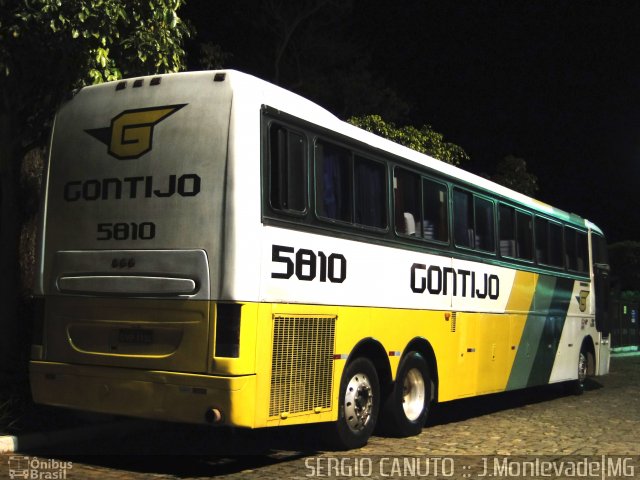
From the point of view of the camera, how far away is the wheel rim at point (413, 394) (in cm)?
987

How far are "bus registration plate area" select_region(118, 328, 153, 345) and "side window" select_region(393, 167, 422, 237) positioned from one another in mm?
3245

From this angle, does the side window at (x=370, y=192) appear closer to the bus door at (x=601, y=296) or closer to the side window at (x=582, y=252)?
the side window at (x=582, y=252)

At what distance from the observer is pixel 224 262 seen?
7199 millimetres

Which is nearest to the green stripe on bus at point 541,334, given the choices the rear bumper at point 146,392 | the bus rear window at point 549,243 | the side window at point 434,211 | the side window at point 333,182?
the bus rear window at point 549,243

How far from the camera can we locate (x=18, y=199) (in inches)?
437

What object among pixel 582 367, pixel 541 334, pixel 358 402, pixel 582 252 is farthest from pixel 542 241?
pixel 358 402

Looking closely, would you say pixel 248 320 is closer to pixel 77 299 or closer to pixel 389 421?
pixel 77 299

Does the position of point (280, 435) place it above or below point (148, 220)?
below

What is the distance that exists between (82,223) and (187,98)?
1.52m

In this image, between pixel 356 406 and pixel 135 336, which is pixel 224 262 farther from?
pixel 356 406

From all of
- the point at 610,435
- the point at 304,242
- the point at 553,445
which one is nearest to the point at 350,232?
the point at 304,242

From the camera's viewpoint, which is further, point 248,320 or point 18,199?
point 18,199

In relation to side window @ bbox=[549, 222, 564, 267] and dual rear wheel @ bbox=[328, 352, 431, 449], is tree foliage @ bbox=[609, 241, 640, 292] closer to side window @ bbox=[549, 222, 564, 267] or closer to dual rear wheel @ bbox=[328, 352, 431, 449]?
side window @ bbox=[549, 222, 564, 267]

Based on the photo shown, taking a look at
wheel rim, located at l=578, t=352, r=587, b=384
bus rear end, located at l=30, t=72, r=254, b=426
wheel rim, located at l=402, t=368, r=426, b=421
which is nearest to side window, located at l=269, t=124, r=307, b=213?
bus rear end, located at l=30, t=72, r=254, b=426
